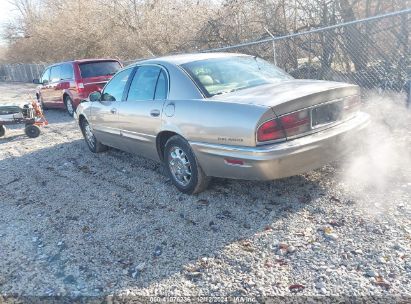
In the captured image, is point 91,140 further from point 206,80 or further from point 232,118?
point 232,118

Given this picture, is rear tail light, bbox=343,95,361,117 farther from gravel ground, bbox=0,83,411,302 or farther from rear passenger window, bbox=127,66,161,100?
rear passenger window, bbox=127,66,161,100

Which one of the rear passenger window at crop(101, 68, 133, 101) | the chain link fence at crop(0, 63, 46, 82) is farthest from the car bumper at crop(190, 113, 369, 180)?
the chain link fence at crop(0, 63, 46, 82)

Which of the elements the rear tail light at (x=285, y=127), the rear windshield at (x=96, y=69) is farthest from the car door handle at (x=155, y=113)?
the rear windshield at (x=96, y=69)

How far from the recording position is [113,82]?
19.6 feet

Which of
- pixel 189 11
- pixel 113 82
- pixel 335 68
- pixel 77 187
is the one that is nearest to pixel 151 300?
pixel 77 187

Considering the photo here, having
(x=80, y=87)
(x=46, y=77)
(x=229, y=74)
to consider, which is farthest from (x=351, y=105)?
(x=46, y=77)

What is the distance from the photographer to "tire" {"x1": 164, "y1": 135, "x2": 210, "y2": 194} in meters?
4.26

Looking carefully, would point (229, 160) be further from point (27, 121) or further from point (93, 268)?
point (27, 121)

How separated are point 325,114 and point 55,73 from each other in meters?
10.5

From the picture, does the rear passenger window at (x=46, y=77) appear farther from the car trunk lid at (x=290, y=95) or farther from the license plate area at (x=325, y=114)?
the license plate area at (x=325, y=114)

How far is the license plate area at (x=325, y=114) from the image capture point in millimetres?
3771

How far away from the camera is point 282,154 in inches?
137

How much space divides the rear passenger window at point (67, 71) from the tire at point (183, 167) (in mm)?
7581

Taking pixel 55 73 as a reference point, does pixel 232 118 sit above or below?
below
